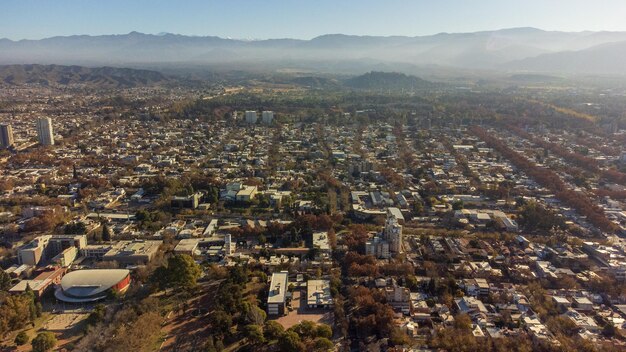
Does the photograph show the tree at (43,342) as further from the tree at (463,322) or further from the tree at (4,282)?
the tree at (463,322)

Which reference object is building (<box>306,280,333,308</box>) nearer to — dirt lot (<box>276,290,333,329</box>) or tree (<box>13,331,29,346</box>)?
dirt lot (<box>276,290,333,329</box>)

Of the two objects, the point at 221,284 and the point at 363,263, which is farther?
the point at 363,263

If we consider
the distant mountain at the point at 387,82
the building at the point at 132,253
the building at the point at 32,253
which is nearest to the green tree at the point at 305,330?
the building at the point at 132,253

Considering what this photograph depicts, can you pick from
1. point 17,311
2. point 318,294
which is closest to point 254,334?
point 318,294

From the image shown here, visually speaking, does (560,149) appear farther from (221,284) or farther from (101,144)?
(101,144)

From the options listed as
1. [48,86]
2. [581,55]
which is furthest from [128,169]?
[581,55]

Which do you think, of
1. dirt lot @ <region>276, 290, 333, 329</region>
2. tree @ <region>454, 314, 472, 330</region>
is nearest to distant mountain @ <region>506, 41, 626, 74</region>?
tree @ <region>454, 314, 472, 330</region>
